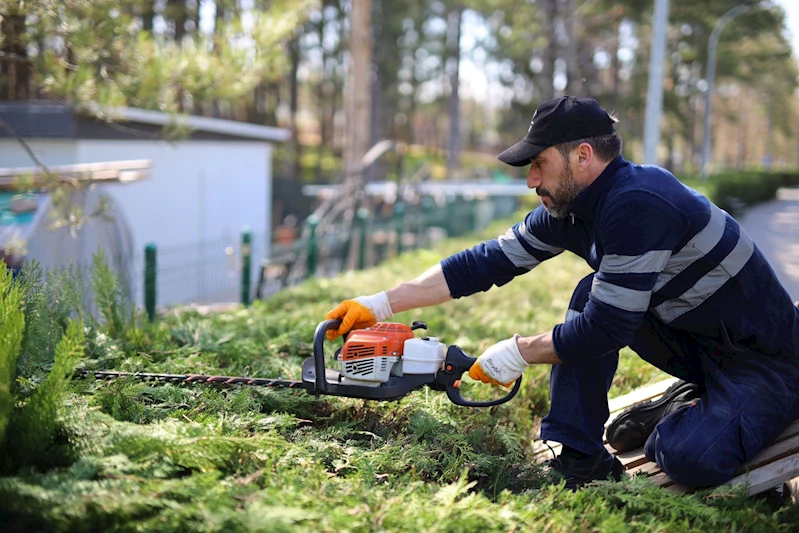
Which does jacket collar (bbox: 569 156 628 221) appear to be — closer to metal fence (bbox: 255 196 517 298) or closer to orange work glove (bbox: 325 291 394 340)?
orange work glove (bbox: 325 291 394 340)

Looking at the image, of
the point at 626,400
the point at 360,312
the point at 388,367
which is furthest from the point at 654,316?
the point at 360,312

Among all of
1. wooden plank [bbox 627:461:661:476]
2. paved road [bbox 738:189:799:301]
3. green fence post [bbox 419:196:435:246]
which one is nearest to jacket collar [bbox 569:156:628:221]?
wooden plank [bbox 627:461:661:476]

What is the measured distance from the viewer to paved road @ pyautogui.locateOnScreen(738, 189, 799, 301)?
11.3m

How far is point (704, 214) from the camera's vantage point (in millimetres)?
3230

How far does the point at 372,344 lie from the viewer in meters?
3.54

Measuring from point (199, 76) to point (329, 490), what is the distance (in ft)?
16.7

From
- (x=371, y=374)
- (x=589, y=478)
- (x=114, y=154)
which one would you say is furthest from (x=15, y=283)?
(x=114, y=154)

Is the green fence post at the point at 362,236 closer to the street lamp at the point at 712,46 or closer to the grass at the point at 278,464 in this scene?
the grass at the point at 278,464

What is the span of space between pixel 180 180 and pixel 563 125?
1302 centimetres

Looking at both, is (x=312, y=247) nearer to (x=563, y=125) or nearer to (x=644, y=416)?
(x=644, y=416)

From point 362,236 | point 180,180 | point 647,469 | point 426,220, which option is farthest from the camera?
point 426,220

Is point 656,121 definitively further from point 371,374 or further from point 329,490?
point 329,490

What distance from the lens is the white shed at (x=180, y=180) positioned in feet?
35.1

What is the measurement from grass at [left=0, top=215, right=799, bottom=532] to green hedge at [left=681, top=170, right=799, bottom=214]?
52.4 ft
